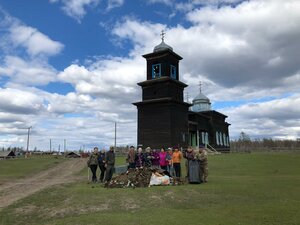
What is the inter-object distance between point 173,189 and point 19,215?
6.22 meters

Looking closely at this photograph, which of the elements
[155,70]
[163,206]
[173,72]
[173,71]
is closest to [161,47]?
[155,70]

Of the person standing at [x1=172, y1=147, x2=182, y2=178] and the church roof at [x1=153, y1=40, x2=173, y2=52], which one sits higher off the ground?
the church roof at [x1=153, y1=40, x2=173, y2=52]

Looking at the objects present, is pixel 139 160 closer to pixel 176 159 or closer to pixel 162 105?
pixel 176 159

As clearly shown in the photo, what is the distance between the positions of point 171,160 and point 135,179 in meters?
3.27

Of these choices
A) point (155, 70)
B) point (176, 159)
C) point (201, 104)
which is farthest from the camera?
point (201, 104)

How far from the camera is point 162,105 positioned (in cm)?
3791

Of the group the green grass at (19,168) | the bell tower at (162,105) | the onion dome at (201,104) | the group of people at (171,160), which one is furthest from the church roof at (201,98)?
the group of people at (171,160)

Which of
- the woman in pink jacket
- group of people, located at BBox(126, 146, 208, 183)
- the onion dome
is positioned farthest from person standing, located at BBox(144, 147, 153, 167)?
the onion dome

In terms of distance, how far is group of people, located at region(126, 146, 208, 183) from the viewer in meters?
16.9

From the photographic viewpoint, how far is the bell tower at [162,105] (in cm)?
3753

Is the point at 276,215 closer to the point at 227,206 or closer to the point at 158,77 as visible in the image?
the point at 227,206

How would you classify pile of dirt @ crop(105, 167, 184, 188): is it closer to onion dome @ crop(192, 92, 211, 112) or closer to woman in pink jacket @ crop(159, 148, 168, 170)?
woman in pink jacket @ crop(159, 148, 168, 170)

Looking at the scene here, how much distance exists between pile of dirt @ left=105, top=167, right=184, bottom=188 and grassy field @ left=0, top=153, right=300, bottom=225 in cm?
95

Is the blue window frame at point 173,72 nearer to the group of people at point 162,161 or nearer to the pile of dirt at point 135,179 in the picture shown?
the group of people at point 162,161
